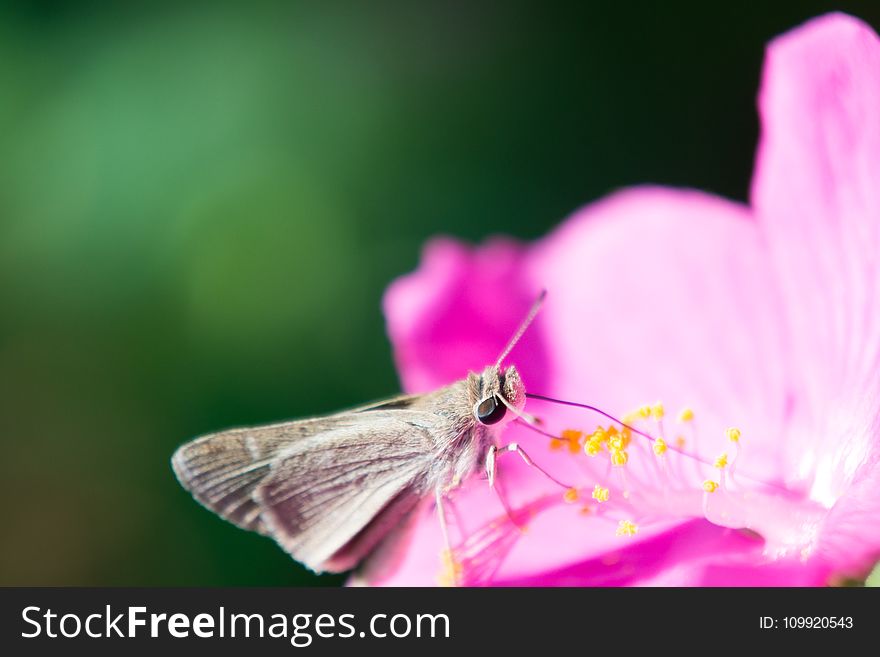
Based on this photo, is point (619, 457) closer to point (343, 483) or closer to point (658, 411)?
point (658, 411)

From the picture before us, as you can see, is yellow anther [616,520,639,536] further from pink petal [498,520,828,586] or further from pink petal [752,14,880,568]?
pink petal [752,14,880,568]

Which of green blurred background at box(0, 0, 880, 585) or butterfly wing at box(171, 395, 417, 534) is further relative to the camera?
green blurred background at box(0, 0, 880, 585)

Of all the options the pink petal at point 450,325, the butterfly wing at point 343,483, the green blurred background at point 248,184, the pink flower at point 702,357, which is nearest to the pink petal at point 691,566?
the pink flower at point 702,357

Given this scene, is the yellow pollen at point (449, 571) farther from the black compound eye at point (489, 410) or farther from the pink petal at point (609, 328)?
the black compound eye at point (489, 410)

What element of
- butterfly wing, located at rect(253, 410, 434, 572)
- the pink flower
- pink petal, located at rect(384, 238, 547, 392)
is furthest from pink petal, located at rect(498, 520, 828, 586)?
pink petal, located at rect(384, 238, 547, 392)

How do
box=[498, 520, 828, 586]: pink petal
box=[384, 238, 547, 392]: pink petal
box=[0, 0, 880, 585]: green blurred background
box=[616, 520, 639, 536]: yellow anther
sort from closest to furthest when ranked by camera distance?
box=[498, 520, 828, 586]: pink petal < box=[616, 520, 639, 536]: yellow anther < box=[384, 238, 547, 392]: pink petal < box=[0, 0, 880, 585]: green blurred background

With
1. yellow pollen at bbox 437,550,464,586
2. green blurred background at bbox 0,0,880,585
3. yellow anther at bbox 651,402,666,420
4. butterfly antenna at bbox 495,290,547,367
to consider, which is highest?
green blurred background at bbox 0,0,880,585

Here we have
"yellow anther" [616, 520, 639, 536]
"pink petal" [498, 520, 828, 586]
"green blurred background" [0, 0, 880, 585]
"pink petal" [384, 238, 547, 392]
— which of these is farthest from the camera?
"green blurred background" [0, 0, 880, 585]
